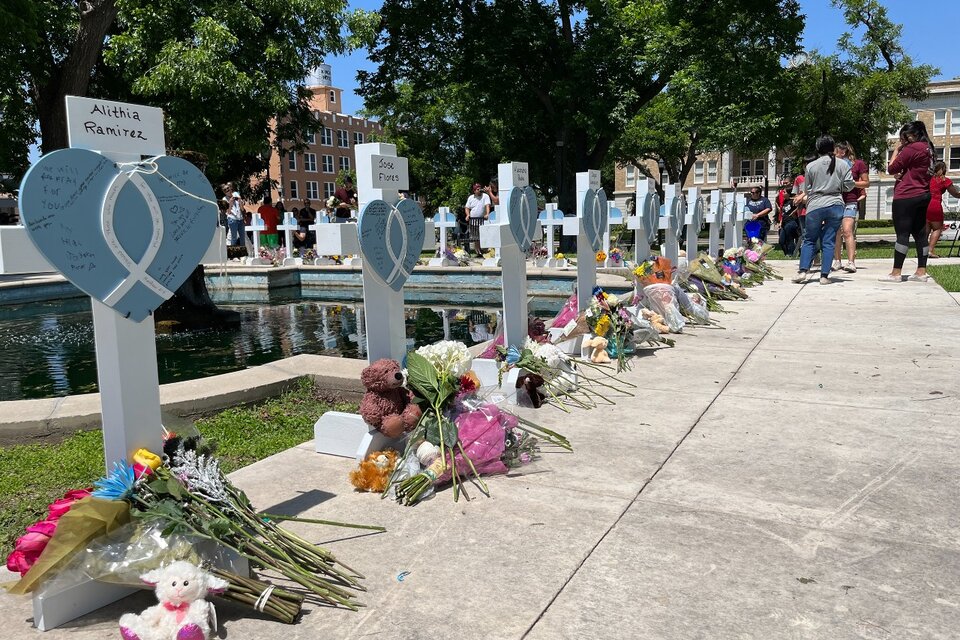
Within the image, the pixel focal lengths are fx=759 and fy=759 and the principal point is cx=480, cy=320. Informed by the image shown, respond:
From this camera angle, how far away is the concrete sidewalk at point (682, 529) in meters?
2.28

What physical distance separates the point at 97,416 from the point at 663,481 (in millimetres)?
3067

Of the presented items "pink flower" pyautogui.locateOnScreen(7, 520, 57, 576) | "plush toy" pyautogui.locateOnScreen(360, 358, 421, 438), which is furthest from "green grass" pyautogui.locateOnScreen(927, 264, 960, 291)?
"pink flower" pyautogui.locateOnScreen(7, 520, 57, 576)

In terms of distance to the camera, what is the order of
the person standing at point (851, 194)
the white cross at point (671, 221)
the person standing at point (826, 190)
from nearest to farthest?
Answer: 1. the white cross at point (671, 221)
2. the person standing at point (826, 190)
3. the person standing at point (851, 194)

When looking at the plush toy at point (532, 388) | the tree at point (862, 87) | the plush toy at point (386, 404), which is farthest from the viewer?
the tree at point (862, 87)

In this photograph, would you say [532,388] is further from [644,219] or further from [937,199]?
[937,199]

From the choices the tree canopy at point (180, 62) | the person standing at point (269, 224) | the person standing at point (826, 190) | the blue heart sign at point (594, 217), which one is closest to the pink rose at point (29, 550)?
the blue heart sign at point (594, 217)

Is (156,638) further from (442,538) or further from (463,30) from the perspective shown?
(463,30)

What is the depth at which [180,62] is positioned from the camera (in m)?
14.1

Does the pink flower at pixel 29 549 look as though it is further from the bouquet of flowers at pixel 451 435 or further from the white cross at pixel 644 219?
the white cross at pixel 644 219

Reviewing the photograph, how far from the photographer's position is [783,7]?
19719 mm

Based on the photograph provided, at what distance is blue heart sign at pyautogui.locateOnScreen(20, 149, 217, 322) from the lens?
2.44 meters

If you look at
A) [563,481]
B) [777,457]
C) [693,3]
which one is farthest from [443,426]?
[693,3]

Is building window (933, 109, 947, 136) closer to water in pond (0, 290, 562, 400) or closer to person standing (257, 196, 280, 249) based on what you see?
person standing (257, 196, 280, 249)

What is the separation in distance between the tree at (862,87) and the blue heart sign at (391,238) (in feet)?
63.9
